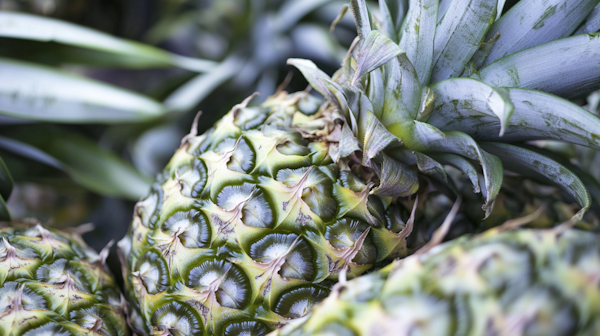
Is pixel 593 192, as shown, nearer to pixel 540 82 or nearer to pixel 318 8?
pixel 540 82

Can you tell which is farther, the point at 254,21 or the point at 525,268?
the point at 254,21

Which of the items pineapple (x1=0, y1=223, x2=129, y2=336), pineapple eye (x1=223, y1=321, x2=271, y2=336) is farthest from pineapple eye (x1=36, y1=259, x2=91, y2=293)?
pineapple eye (x1=223, y1=321, x2=271, y2=336)

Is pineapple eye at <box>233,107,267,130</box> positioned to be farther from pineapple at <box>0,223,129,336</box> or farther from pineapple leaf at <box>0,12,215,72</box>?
pineapple leaf at <box>0,12,215,72</box>

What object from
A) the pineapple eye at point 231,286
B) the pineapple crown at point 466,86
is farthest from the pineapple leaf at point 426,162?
the pineapple eye at point 231,286

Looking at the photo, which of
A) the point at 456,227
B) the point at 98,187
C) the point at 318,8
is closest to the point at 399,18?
the point at 456,227

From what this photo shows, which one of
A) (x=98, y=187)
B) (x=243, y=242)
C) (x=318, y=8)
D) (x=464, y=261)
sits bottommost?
(x=98, y=187)

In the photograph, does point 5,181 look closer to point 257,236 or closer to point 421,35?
point 257,236

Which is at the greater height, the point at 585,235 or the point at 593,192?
the point at 585,235

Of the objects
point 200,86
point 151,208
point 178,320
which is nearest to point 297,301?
point 178,320
